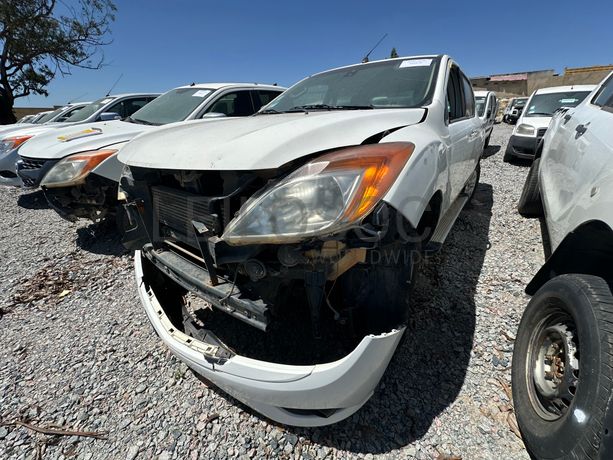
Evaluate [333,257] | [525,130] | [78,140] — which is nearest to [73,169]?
[78,140]

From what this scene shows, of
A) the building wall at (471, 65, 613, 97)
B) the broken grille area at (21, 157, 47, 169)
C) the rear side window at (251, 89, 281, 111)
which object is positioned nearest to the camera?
the broken grille area at (21, 157, 47, 169)

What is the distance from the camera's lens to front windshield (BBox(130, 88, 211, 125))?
4.64m

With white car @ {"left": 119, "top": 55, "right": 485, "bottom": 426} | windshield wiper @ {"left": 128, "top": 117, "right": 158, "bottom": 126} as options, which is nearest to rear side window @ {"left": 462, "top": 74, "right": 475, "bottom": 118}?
white car @ {"left": 119, "top": 55, "right": 485, "bottom": 426}

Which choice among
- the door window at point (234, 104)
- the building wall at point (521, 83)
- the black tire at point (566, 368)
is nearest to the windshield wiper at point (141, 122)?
the door window at point (234, 104)

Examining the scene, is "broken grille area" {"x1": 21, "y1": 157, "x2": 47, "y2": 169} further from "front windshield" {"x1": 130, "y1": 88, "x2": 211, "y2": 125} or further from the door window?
the door window

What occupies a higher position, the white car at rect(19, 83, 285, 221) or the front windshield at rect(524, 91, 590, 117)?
the white car at rect(19, 83, 285, 221)

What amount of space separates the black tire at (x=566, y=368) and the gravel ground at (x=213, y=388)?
219 millimetres

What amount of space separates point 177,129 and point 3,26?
79.7 ft

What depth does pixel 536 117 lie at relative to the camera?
7465mm

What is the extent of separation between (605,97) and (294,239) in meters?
2.96

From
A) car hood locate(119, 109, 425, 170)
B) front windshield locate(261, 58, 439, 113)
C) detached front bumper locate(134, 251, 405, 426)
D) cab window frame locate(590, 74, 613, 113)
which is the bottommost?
detached front bumper locate(134, 251, 405, 426)

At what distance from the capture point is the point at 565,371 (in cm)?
131

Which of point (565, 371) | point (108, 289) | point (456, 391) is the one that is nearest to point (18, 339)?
point (108, 289)

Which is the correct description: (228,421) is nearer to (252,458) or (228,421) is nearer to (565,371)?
(252,458)
